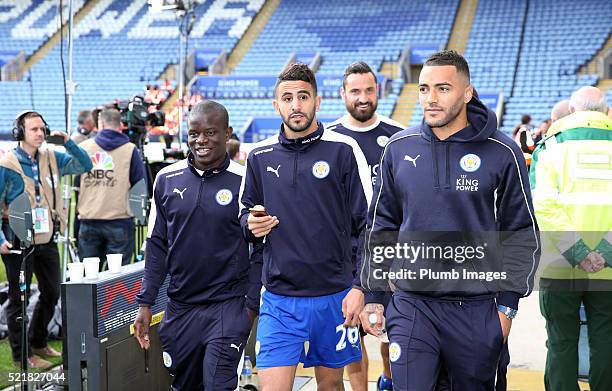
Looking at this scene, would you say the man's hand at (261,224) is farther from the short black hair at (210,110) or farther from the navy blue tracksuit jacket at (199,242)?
the short black hair at (210,110)

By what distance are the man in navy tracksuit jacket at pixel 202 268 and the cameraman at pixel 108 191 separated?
3.05 metres

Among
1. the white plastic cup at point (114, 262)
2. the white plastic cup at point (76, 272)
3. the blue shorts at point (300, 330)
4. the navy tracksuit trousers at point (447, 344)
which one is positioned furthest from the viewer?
the white plastic cup at point (114, 262)

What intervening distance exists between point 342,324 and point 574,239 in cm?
138

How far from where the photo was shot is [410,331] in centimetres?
330

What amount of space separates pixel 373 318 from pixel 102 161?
4.30 meters

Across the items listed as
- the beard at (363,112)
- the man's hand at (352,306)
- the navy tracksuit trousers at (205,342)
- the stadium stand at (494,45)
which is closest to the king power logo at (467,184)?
the man's hand at (352,306)

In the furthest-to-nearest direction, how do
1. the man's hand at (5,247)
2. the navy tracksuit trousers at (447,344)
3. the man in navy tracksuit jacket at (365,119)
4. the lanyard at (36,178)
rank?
the lanyard at (36,178), the man's hand at (5,247), the man in navy tracksuit jacket at (365,119), the navy tracksuit trousers at (447,344)

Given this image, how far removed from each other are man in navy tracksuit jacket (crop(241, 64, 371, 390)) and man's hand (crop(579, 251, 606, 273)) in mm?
1303

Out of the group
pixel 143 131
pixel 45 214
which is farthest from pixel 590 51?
pixel 45 214

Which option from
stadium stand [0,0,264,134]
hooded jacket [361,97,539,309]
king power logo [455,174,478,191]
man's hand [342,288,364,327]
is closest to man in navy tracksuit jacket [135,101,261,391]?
man's hand [342,288,364,327]

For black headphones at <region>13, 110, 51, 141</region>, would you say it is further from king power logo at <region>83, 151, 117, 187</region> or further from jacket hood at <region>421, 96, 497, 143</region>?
jacket hood at <region>421, 96, 497, 143</region>

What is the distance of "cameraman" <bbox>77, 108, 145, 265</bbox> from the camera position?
279 inches

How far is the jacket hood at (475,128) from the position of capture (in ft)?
11.0

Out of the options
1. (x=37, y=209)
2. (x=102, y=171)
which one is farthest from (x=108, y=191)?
(x=37, y=209)
